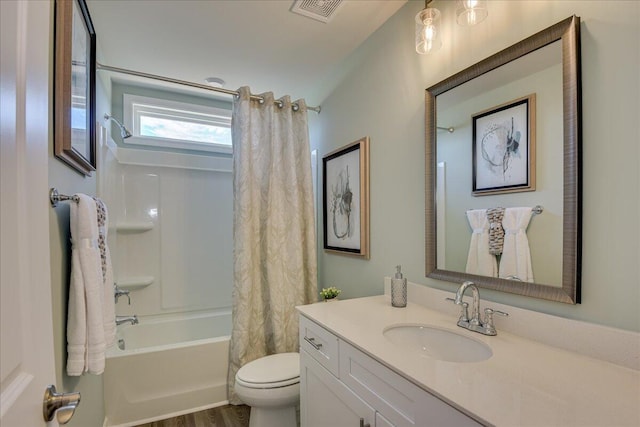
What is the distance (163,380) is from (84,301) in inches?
49.6

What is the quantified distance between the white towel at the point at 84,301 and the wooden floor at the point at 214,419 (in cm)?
118

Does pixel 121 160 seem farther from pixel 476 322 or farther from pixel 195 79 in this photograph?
pixel 476 322

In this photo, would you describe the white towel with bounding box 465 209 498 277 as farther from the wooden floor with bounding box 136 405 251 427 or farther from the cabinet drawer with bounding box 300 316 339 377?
the wooden floor with bounding box 136 405 251 427

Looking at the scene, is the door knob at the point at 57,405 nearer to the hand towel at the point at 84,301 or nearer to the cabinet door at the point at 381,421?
the hand towel at the point at 84,301

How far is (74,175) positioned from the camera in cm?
131

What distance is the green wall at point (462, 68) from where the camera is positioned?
0.88 m

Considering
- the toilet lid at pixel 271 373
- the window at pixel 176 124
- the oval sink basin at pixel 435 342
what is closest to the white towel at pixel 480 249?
the oval sink basin at pixel 435 342

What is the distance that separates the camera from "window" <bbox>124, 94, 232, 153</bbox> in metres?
2.79

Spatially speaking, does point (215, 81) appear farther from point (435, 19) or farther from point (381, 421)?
point (381, 421)

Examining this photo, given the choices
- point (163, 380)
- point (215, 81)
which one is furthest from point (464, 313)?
point (215, 81)

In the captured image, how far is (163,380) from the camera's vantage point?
6.68ft

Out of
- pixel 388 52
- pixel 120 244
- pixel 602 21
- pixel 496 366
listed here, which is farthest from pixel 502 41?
pixel 120 244

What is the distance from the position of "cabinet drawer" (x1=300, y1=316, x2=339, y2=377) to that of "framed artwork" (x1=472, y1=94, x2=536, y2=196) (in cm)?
88

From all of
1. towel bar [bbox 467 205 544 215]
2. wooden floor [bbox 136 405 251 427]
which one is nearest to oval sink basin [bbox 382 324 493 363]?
towel bar [bbox 467 205 544 215]
